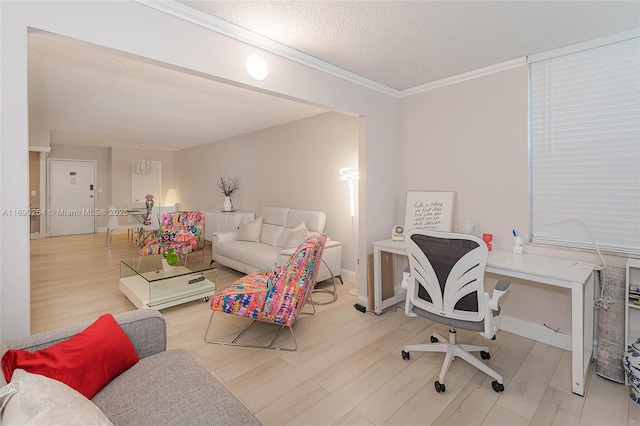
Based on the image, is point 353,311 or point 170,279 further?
point 170,279

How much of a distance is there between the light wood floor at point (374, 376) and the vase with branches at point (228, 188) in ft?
10.2

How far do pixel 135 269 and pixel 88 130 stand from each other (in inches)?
156

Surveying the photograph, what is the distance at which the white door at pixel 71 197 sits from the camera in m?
7.81

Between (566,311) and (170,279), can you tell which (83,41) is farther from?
(566,311)

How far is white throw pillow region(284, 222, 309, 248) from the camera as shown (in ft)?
13.4

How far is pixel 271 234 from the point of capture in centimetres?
473

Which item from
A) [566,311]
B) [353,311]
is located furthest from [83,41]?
[566,311]

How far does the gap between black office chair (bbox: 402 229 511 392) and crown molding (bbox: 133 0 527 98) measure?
1724 millimetres

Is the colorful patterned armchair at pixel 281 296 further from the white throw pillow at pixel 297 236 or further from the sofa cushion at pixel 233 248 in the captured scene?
the sofa cushion at pixel 233 248

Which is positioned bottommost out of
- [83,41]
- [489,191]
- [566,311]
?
[566,311]

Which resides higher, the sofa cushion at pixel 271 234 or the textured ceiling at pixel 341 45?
the textured ceiling at pixel 341 45

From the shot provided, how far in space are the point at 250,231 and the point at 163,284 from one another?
1.68 m

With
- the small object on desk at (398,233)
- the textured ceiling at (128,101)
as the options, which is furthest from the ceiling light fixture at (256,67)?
the small object on desk at (398,233)

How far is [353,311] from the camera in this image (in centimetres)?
329
